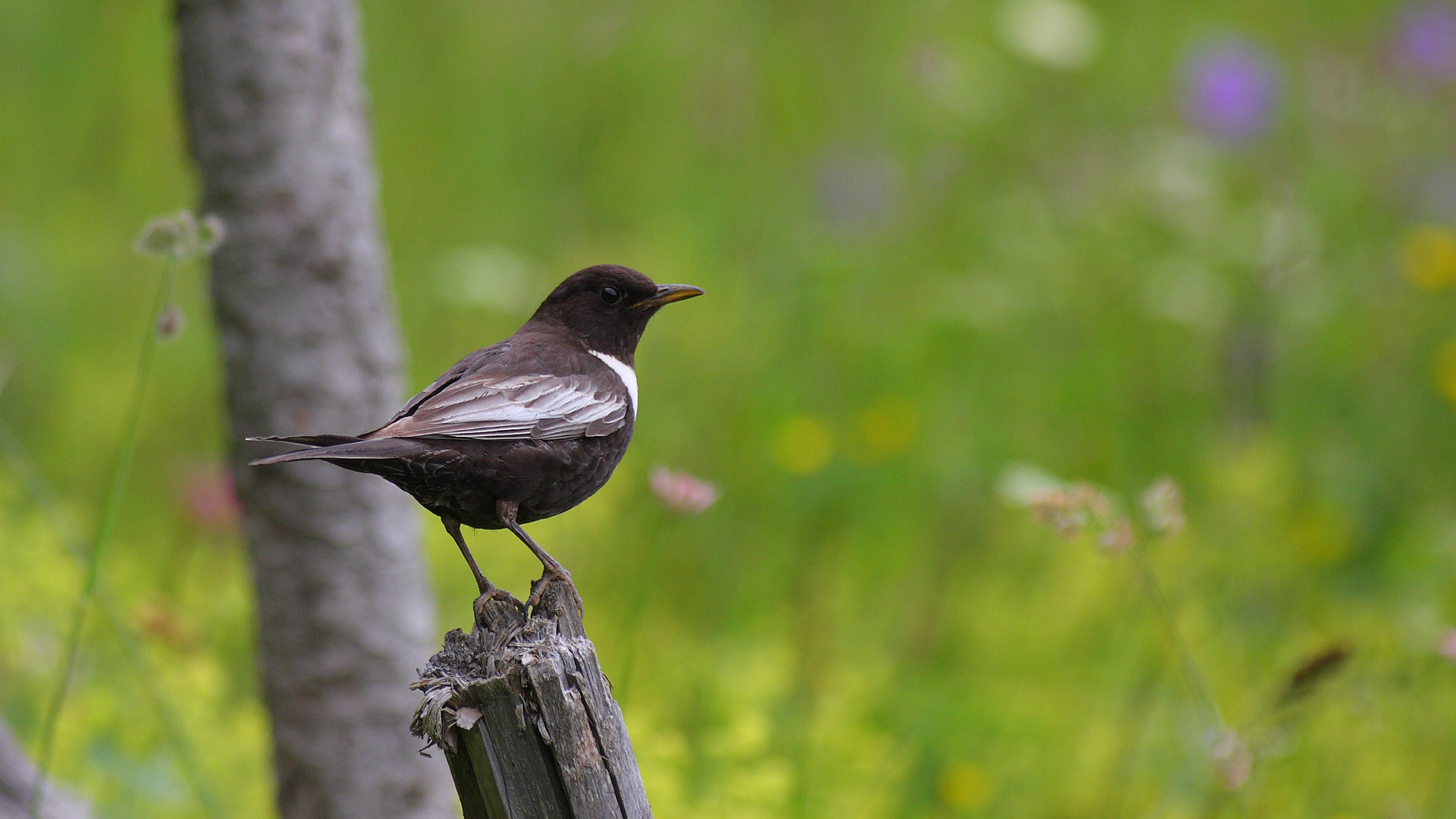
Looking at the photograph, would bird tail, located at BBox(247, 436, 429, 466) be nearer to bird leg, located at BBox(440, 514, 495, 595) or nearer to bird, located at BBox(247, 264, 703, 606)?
bird, located at BBox(247, 264, 703, 606)

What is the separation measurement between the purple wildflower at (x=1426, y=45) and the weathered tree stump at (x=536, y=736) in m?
7.29

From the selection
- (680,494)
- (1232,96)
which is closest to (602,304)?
(680,494)

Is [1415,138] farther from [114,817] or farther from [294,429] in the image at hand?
[114,817]

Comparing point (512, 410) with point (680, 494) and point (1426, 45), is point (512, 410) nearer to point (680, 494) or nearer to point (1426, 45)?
point (680, 494)

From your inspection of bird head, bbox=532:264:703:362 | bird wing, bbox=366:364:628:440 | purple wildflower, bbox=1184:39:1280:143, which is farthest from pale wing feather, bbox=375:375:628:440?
purple wildflower, bbox=1184:39:1280:143

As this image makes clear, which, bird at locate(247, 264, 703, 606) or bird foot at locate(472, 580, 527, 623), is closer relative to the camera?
bird at locate(247, 264, 703, 606)

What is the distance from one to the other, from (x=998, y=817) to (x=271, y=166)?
2.78m

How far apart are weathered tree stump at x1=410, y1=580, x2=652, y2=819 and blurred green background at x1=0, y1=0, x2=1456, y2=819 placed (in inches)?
24.9

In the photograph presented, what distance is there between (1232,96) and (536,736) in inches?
257

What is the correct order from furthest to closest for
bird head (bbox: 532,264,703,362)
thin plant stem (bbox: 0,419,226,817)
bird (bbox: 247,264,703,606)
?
1. bird head (bbox: 532,264,703,362)
2. thin plant stem (bbox: 0,419,226,817)
3. bird (bbox: 247,264,703,606)

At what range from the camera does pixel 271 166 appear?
9.38 ft

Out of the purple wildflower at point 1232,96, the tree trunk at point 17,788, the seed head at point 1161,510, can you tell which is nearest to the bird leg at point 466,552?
the seed head at point 1161,510

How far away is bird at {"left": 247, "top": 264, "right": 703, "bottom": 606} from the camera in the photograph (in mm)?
1982

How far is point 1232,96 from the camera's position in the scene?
7004 mm
